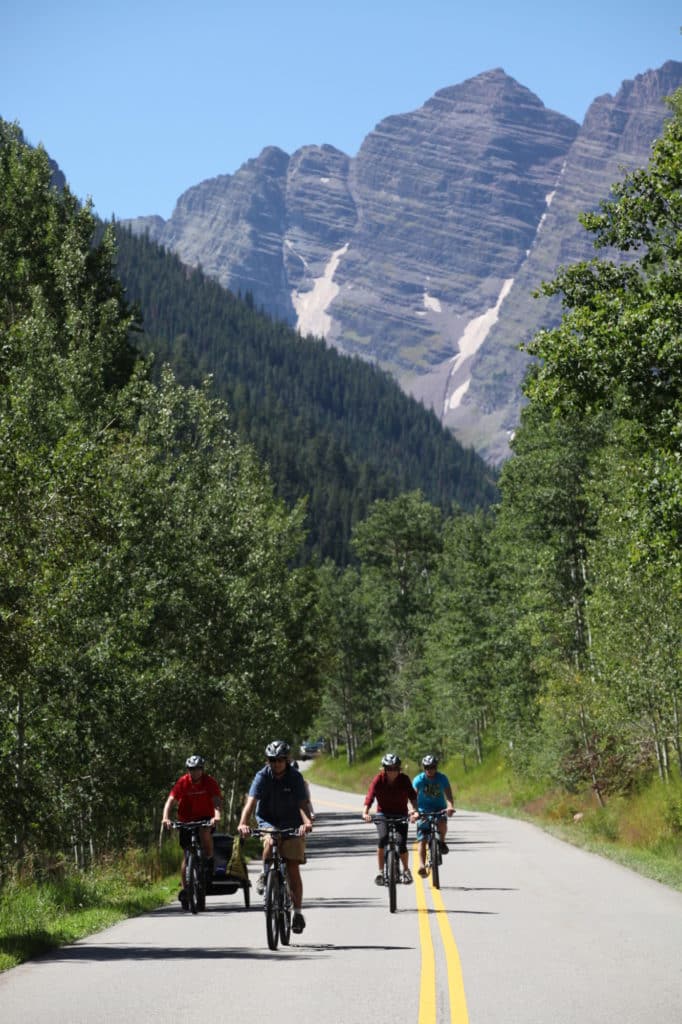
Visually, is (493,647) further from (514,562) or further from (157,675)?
(157,675)

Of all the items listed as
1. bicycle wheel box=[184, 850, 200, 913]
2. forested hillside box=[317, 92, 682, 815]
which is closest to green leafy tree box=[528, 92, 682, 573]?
forested hillside box=[317, 92, 682, 815]

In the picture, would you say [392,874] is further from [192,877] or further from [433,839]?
[433,839]

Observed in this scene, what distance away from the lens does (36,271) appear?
151 ft

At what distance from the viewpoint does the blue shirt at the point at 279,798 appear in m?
14.0

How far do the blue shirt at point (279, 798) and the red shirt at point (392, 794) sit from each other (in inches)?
190

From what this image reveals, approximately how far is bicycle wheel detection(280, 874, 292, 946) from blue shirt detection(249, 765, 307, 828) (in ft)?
1.97

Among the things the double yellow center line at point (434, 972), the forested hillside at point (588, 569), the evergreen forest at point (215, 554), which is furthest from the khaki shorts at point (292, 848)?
the forested hillside at point (588, 569)

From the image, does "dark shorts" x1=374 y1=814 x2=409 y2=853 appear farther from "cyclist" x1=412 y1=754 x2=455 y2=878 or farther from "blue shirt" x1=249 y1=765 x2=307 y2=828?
"blue shirt" x1=249 y1=765 x2=307 y2=828

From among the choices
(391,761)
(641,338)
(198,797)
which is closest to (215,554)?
(641,338)

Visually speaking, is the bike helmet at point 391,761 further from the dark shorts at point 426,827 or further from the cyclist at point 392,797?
the dark shorts at point 426,827

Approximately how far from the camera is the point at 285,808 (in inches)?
551

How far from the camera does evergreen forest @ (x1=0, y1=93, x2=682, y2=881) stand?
2036cm

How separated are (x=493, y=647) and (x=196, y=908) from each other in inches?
1975

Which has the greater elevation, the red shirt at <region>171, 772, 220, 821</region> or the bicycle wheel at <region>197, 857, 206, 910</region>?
the red shirt at <region>171, 772, 220, 821</region>
